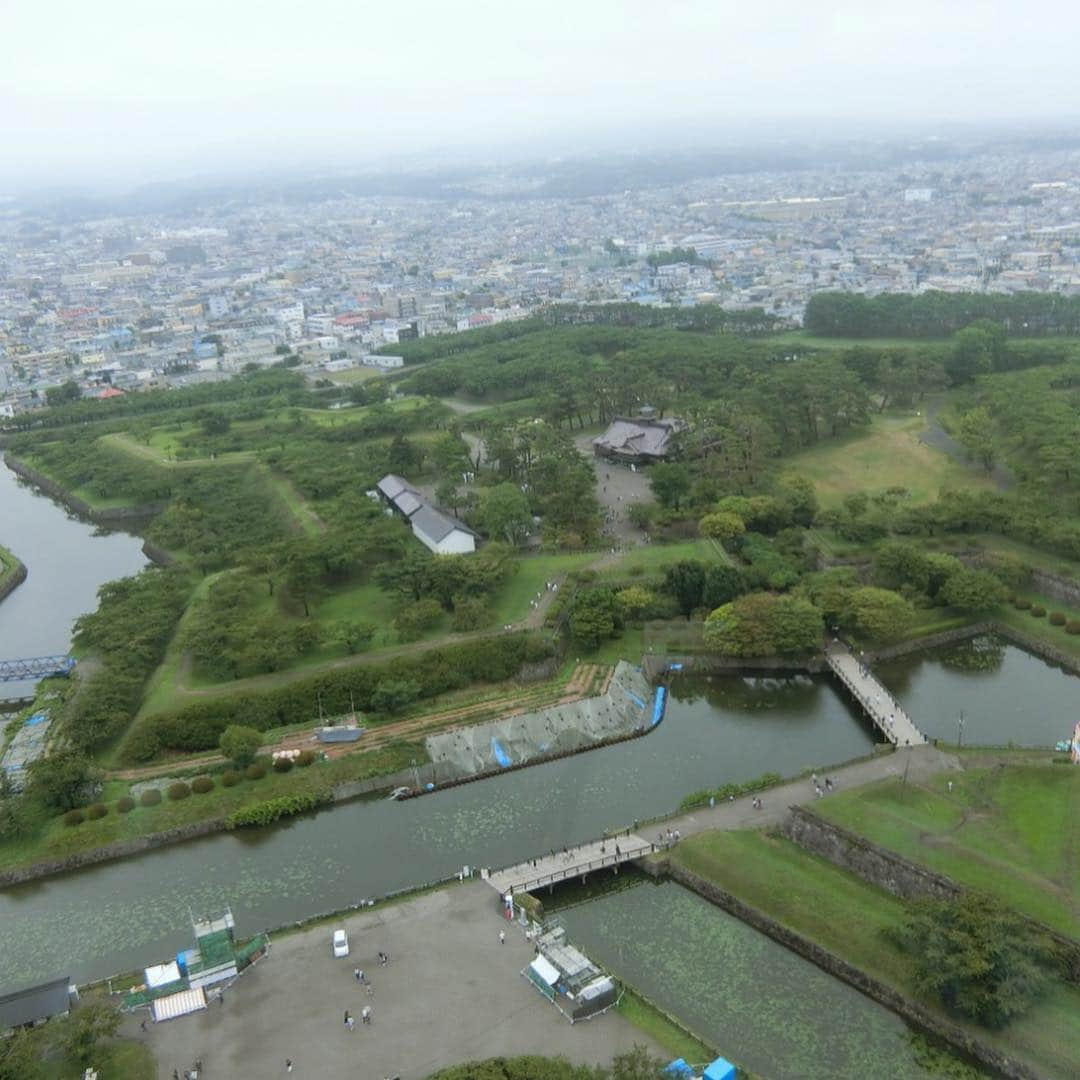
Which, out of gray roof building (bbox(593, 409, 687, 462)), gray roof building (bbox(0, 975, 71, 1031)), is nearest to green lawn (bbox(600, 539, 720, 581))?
gray roof building (bbox(593, 409, 687, 462))

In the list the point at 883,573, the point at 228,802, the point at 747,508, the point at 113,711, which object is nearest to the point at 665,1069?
the point at 228,802

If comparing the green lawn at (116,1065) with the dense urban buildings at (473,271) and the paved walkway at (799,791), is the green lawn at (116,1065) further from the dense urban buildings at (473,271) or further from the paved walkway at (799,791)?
the dense urban buildings at (473,271)

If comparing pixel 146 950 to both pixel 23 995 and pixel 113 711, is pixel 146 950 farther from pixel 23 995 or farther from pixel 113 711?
pixel 113 711

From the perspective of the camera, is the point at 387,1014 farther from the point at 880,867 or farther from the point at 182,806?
the point at 880,867

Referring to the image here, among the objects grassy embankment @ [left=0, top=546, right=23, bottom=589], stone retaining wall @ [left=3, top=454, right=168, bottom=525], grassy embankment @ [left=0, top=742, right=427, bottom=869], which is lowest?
stone retaining wall @ [left=3, top=454, right=168, bottom=525]

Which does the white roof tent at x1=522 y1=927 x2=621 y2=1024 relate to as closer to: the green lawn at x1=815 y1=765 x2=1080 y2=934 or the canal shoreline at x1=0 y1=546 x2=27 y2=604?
the green lawn at x1=815 y1=765 x2=1080 y2=934

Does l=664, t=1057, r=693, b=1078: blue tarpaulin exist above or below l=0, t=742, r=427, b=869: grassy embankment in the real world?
above

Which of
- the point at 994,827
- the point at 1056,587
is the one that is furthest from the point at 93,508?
the point at 994,827
